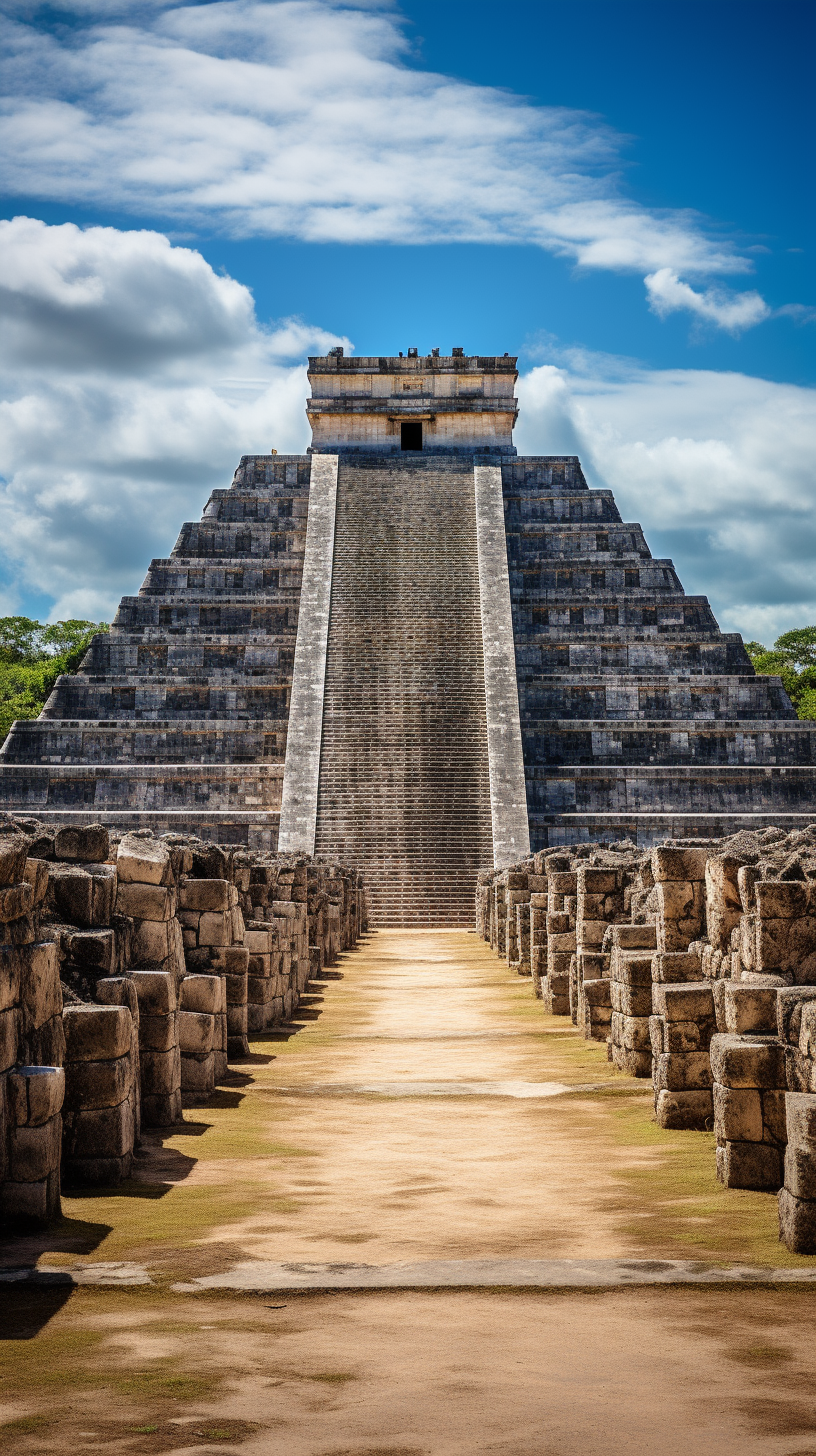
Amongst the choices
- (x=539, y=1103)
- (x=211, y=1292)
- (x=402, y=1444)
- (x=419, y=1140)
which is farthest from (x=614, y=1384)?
(x=539, y=1103)

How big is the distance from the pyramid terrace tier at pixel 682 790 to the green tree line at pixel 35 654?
29493mm

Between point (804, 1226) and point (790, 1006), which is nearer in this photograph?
point (804, 1226)

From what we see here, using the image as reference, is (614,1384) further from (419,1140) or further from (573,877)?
(573,877)

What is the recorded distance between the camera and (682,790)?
103 ft

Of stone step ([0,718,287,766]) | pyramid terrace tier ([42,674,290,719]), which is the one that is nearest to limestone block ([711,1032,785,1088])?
stone step ([0,718,287,766])

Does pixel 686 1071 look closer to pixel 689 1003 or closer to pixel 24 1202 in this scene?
pixel 689 1003

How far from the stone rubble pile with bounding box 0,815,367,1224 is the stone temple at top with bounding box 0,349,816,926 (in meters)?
17.3

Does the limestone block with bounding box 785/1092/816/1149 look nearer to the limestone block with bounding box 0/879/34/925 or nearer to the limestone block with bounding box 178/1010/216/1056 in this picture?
the limestone block with bounding box 0/879/34/925

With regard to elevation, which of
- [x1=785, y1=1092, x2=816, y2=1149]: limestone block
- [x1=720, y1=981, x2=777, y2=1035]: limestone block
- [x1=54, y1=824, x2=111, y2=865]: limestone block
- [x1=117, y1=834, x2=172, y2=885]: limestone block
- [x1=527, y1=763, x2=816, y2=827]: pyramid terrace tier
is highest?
[x1=527, y1=763, x2=816, y2=827]: pyramid terrace tier

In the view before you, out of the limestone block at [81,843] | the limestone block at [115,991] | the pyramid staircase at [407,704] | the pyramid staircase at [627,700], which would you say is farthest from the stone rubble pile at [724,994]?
the pyramid staircase at [627,700]

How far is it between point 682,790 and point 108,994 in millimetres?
26028

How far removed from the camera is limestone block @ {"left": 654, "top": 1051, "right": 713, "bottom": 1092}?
7523 mm

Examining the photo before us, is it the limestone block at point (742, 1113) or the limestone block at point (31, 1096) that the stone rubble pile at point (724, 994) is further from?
the limestone block at point (31, 1096)

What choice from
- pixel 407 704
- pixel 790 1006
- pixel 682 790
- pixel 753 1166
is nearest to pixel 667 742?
pixel 682 790
